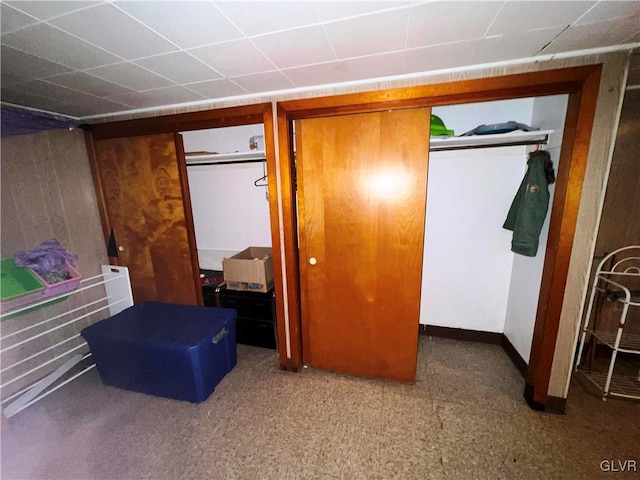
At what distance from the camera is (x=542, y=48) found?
128cm

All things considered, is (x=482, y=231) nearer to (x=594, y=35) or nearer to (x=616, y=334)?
(x=616, y=334)

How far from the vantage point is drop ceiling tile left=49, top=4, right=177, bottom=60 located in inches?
38.2

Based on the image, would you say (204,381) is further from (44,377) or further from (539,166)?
(539,166)

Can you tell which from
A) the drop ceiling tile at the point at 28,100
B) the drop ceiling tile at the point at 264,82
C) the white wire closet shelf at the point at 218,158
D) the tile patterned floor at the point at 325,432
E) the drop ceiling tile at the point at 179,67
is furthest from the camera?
the white wire closet shelf at the point at 218,158

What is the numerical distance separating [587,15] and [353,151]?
3.78 ft

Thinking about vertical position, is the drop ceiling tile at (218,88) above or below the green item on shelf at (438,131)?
above

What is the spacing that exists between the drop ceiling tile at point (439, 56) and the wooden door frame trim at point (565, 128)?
10cm

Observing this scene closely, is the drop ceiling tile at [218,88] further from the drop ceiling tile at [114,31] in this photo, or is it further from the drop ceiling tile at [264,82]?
the drop ceiling tile at [114,31]

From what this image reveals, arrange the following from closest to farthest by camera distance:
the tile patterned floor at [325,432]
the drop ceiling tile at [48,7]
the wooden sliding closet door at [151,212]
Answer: the drop ceiling tile at [48,7]
the tile patterned floor at [325,432]
the wooden sliding closet door at [151,212]

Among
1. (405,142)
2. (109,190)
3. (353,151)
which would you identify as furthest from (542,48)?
(109,190)

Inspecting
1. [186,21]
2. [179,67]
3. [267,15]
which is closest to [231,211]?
[179,67]

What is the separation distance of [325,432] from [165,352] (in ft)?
3.96

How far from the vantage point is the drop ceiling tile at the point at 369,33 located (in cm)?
103

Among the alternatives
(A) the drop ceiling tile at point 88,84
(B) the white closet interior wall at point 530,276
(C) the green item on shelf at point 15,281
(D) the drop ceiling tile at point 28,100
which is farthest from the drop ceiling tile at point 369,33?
(C) the green item on shelf at point 15,281
